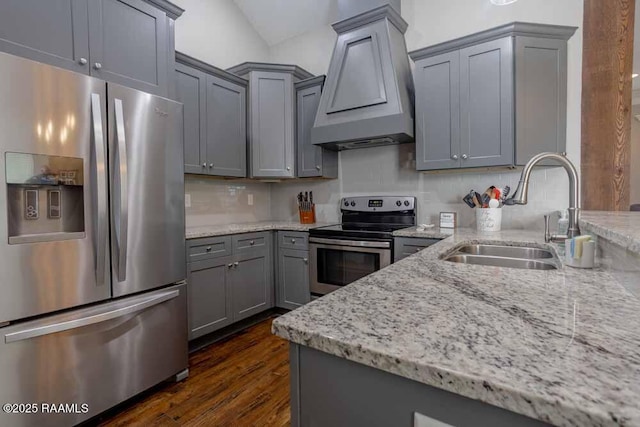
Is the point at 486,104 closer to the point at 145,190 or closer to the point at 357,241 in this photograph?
the point at 357,241

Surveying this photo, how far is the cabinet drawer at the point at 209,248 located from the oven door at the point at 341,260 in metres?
0.73

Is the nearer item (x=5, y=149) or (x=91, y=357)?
(x=5, y=149)

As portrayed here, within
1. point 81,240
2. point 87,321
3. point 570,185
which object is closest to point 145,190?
point 81,240

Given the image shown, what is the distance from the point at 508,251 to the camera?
69.3 inches

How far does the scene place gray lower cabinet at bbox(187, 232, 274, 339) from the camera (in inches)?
92.7

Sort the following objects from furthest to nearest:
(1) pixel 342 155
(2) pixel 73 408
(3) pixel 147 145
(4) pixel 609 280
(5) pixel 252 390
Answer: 1. (1) pixel 342 155
2. (5) pixel 252 390
3. (3) pixel 147 145
4. (2) pixel 73 408
5. (4) pixel 609 280

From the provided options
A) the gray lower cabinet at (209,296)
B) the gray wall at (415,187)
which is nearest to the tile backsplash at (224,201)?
the gray wall at (415,187)

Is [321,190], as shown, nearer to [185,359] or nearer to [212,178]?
[212,178]

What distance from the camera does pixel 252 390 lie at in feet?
6.30

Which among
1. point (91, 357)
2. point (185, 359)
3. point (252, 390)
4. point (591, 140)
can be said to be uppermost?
point (591, 140)

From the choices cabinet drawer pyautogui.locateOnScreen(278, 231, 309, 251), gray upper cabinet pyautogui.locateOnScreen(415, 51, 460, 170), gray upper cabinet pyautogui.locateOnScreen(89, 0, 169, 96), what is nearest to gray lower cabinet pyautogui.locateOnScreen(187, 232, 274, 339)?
cabinet drawer pyautogui.locateOnScreen(278, 231, 309, 251)

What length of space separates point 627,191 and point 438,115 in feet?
4.54

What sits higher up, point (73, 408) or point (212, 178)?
point (212, 178)

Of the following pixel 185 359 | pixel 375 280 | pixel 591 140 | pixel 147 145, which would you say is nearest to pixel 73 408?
pixel 185 359
